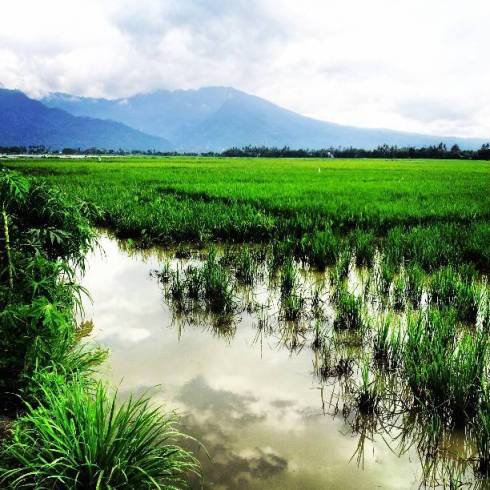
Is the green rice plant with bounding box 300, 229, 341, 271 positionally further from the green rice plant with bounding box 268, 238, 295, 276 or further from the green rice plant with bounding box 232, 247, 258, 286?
the green rice plant with bounding box 232, 247, 258, 286

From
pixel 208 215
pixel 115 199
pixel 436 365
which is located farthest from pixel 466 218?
pixel 115 199

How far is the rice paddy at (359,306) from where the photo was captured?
9.91 feet

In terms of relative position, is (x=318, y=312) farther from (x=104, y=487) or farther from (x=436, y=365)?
(x=104, y=487)

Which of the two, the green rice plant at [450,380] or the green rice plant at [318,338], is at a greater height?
the green rice plant at [450,380]

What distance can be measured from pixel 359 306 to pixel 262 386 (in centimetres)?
174

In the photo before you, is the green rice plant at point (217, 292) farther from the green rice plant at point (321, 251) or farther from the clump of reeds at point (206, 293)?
the green rice plant at point (321, 251)

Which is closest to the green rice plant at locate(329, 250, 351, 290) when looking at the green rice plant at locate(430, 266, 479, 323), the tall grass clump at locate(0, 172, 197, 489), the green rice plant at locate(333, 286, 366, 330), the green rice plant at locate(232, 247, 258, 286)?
the green rice plant at locate(232, 247, 258, 286)

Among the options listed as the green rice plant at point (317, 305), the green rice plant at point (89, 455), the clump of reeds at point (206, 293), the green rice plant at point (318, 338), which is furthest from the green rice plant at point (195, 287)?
the green rice plant at point (89, 455)

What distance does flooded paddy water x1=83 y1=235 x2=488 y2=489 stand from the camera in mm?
2768

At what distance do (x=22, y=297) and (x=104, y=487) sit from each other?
5.76 feet

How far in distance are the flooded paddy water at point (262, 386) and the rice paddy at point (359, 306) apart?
0.02 meters

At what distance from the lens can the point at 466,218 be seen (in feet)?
35.7

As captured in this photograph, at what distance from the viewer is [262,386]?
12.3 ft

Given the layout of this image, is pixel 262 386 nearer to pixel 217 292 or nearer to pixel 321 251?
pixel 217 292
